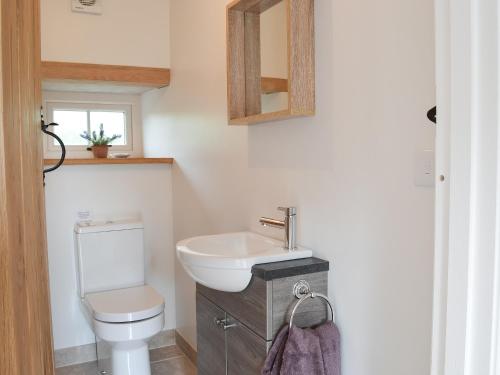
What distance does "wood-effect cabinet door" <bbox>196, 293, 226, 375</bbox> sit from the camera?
198cm

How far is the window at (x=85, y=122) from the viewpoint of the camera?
3463 mm

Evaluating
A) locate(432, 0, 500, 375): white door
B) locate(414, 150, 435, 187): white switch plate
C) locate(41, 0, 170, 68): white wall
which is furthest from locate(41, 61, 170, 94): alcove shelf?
locate(432, 0, 500, 375): white door

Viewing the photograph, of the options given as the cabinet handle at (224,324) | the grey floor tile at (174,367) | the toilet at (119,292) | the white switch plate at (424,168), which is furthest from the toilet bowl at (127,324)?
the white switch plate at (424,168)

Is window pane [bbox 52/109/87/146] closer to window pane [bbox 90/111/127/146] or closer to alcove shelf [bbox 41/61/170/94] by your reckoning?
A: window pane [bbox 90/111/127/146]

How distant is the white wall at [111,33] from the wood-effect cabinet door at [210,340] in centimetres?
175

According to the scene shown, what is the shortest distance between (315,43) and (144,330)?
1631mm

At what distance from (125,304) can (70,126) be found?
1.59 meters

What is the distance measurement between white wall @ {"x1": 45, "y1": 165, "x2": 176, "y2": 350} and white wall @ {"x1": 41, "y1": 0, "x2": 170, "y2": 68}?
2.33 ft

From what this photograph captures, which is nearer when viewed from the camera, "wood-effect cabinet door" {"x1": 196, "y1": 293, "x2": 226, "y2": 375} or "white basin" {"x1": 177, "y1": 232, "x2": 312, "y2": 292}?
"white basin" {"x1": 177, "y1": 232, "x2": 312, "y2": 292}

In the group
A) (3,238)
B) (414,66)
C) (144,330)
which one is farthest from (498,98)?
(144,330)

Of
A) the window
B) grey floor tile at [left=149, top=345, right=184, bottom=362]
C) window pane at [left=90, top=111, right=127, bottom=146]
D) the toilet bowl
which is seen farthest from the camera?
window pane at [left=90, top=111, right=127, bottom=146]

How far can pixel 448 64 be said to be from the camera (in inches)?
33.6

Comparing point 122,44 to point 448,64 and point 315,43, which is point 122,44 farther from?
point 448,64

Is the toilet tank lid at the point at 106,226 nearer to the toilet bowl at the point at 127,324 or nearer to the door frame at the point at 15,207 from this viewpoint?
the toilet bowl at the point at 127,324
